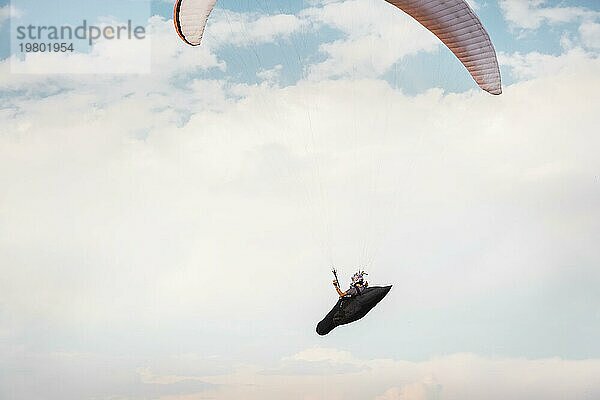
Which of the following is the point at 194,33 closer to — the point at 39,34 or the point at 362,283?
the point at 39,34

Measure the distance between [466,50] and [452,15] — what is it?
3.27ft

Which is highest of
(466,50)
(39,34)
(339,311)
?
(466,50)

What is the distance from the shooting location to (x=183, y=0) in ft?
77.2

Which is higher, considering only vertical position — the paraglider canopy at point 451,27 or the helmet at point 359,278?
the paraglider canopy at point 451,27

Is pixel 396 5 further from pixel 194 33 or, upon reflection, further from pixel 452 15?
pixel 194 33

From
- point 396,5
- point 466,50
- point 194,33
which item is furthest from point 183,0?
point 466,50

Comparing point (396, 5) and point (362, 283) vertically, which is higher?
point (396, 5)

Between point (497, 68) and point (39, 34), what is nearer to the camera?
point (497, 68)

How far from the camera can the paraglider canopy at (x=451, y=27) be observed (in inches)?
938

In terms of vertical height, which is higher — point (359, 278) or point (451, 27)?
point (451, 27)

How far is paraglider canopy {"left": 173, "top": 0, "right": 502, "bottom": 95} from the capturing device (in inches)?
938

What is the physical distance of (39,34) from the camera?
2669 centimetres

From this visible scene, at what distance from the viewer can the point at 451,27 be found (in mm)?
24312

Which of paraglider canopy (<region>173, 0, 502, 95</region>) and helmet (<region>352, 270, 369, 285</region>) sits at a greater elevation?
paraglider canopy (<region>173, 0, 502, 95</region>)
